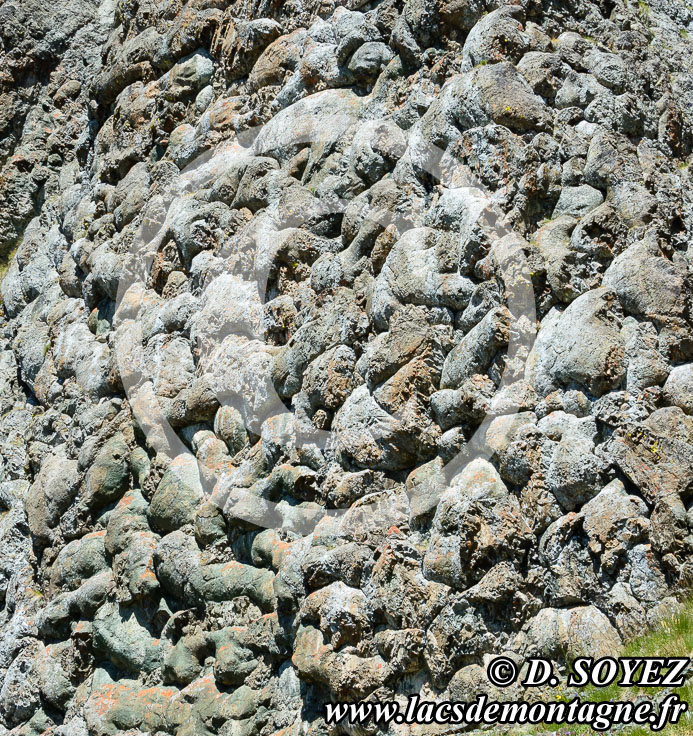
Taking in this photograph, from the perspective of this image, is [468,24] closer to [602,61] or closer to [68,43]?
[602,61]

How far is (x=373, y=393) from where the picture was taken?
945cm

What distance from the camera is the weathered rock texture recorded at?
779cm

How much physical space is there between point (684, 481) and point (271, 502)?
15.4 feet

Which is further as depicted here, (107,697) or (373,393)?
(107,697)

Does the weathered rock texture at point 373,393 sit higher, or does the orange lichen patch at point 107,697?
the weathered rock texture at point 373,393

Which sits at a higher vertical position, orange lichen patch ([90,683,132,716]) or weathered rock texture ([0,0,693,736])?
weathered rock texture ([0,0,693,736])

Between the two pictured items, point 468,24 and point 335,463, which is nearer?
point 335,463

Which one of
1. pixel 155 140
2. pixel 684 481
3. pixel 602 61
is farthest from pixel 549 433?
pixel 155 140

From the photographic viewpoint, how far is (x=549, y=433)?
8039mm

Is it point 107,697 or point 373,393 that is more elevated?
point 373,393

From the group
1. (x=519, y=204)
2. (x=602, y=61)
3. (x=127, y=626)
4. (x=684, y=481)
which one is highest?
(x=602, y=61)

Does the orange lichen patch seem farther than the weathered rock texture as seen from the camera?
Yes

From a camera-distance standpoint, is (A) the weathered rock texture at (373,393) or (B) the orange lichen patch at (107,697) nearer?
(A) the weathered rock texture at (373,393)

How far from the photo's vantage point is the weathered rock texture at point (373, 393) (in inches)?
307
